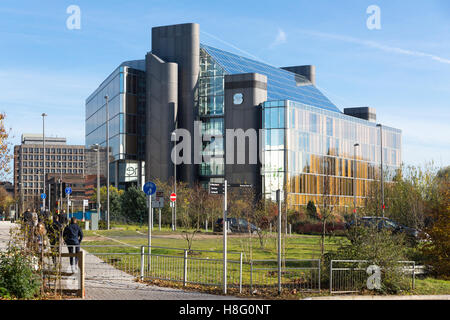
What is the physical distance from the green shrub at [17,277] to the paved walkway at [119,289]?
106 centimetres

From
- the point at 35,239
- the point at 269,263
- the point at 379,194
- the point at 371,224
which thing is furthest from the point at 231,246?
the point at 379,194

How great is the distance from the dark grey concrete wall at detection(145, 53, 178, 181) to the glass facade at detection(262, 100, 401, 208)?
12.5 meters

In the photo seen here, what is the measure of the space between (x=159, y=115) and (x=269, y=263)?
52.5m

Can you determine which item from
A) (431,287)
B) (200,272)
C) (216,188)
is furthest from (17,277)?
(431,287)

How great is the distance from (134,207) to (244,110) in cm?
1839

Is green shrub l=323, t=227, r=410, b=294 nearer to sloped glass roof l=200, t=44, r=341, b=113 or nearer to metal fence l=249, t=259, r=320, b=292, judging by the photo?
metal fence l=249, t=259, r=320, b=292

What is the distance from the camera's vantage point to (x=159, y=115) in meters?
72.4

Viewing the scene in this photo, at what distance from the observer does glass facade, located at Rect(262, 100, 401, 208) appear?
217 feet

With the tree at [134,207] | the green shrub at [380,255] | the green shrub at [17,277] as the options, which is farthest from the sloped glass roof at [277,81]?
the green shrub at [17,277]

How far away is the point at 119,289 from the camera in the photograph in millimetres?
14945

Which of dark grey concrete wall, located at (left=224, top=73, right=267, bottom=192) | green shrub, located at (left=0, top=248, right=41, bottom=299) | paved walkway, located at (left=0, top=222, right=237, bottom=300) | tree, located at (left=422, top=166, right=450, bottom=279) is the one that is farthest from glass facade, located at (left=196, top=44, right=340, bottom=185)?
green shrub, located at (left=0, top=248, right=41, bottom=299)

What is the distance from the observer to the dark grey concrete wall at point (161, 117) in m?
71.4

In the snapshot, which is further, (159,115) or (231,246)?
(159,115)
